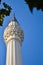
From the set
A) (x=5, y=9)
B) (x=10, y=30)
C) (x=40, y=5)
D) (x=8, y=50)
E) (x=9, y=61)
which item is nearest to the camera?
(x=40, y=5)

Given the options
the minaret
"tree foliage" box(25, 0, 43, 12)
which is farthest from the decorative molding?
"tree foliage" box(25, 0, 43, 12)

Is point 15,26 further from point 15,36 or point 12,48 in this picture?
point 12,48

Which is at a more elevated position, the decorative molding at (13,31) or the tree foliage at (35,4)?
the decorative molding at (13,31)

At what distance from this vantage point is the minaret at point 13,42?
19736mm

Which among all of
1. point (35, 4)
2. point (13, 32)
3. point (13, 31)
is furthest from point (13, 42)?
point (35, 4)

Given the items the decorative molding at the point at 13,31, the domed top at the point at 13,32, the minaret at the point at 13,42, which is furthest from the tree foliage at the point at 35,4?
the decorative molding at the point at 13,31

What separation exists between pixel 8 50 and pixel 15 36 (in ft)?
5.75

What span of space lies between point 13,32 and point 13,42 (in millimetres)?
1160

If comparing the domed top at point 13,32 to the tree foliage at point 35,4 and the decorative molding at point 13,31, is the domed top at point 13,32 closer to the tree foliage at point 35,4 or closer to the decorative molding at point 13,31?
the decorative molding at point 13,31

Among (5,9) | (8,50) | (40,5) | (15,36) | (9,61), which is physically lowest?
(40,5)

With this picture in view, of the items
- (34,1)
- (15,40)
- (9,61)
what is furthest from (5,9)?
(15,40)

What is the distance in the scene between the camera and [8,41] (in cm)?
2205

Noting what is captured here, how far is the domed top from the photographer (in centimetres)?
2198

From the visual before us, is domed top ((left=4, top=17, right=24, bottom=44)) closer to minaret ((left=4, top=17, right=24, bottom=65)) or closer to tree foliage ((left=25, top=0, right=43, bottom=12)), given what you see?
minaret ((left=4, top=17, right=24, bottom=65))
